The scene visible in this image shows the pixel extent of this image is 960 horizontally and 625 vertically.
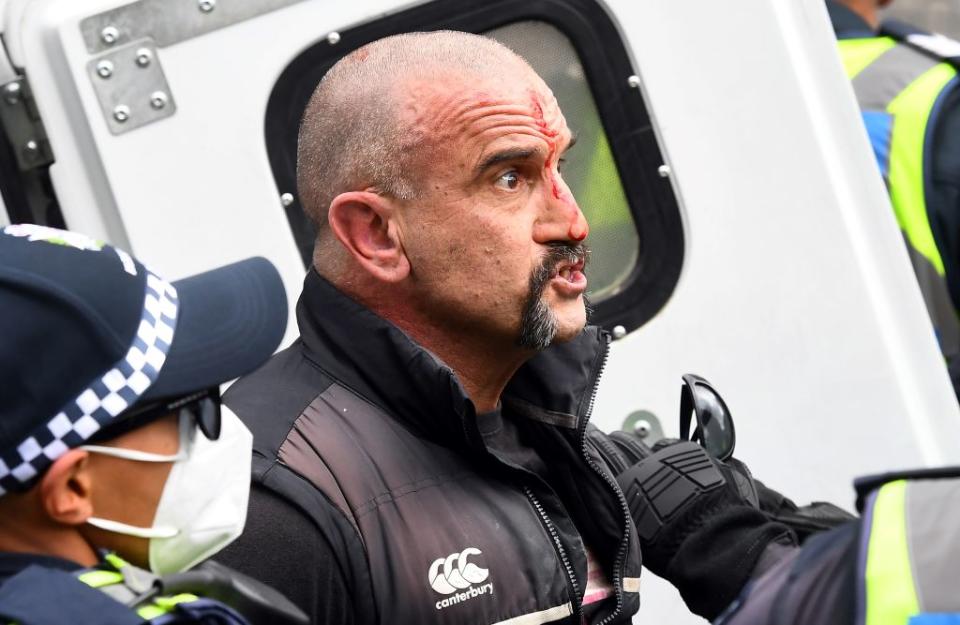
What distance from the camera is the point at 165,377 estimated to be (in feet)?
5.87

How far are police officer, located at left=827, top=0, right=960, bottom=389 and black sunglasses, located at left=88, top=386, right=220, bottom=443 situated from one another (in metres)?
2.11

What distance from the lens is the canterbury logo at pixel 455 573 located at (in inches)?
88.4

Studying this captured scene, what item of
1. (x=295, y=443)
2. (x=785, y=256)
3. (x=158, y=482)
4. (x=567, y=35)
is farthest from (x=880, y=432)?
(x=158, y=482)

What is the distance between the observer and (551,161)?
2.63 m

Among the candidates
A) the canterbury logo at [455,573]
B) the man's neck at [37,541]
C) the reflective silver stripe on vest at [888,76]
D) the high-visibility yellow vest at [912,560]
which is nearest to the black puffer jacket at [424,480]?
the canterbury logo at [455,573]

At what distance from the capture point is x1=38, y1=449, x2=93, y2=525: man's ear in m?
1.70

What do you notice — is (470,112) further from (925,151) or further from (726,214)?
(925,151)

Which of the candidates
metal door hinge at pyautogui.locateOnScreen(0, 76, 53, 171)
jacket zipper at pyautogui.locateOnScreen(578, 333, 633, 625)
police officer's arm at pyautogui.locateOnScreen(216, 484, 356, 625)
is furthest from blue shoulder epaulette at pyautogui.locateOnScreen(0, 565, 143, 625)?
metal door hinge at pyautogui.locateOnScreen(0, 76, 53, 171)

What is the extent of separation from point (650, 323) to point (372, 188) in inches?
28.2

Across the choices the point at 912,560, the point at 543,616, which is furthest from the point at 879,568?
the point at 543,616

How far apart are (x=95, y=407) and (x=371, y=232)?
2.98 feet

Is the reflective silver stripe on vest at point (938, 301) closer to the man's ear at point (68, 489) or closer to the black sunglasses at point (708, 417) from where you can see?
the black sunglasses at point (708, 417)

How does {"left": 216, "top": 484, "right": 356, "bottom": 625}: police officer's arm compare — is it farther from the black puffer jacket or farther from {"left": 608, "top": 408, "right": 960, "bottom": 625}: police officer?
{"left": 608, "top": 408, "right": 960, "bottom": 625}: police officer

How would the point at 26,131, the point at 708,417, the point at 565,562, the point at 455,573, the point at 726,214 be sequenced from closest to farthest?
the point at 455,573 < the point at 565,562 < the point at 708,417 < the point at 26,131 < the point at 726,214
